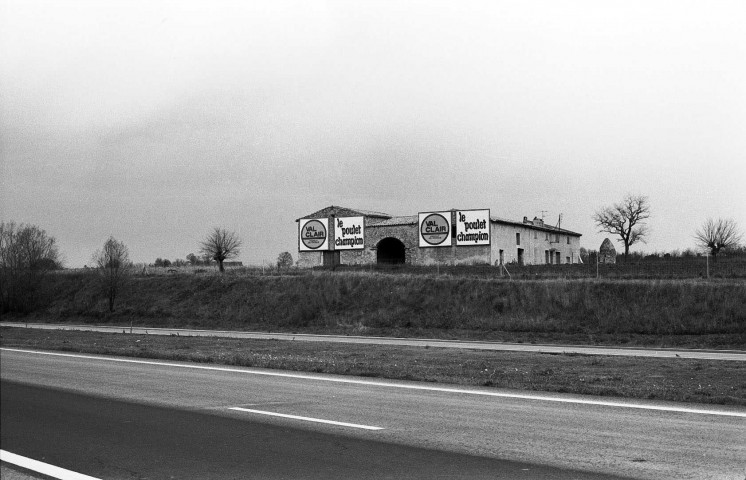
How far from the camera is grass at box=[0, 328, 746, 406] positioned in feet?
44.4

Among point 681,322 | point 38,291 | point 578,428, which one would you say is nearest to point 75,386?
point 578,428

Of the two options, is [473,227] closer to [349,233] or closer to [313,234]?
[349,233]

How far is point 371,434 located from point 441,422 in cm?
131

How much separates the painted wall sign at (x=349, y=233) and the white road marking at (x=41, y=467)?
61742mm

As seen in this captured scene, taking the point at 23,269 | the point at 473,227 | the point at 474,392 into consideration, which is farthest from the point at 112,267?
the point at 474,392

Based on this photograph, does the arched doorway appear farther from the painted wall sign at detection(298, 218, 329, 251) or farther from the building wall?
the building wall

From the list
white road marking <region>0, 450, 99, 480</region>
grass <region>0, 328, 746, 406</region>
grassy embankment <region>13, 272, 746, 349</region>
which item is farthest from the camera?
grassy embankment <region>13, 272, 746, 349</region>

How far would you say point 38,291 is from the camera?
51.6 metres

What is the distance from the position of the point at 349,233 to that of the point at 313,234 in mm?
4689

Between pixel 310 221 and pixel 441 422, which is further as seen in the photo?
pixel 310 221

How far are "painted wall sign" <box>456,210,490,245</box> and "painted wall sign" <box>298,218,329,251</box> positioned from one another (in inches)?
552

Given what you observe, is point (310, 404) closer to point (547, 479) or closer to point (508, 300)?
point (547, 479)

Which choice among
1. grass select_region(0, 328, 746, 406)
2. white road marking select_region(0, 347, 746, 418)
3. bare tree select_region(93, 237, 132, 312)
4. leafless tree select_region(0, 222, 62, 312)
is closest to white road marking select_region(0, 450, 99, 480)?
white road marking select_region(0, 347, 746, 418)

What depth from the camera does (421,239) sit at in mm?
66688
